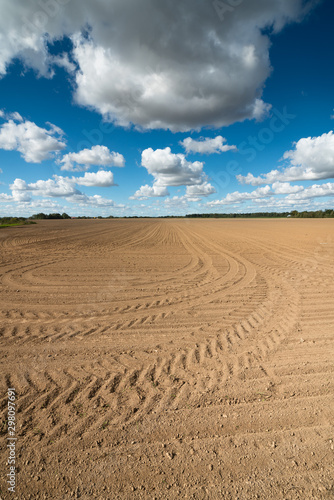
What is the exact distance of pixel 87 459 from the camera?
262 centimetres

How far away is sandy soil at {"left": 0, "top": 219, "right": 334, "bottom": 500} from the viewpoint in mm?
2455

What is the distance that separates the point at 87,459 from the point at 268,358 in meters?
3.30

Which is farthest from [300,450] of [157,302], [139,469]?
[157,302]

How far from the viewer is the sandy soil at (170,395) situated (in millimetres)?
2455

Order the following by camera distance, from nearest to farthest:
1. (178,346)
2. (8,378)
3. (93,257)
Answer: (8,378), (178,346), (93,257)

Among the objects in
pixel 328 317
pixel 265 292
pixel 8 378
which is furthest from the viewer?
pixel 265 292

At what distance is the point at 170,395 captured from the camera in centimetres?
346

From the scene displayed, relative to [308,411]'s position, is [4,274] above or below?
above

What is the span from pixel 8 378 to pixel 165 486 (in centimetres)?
294

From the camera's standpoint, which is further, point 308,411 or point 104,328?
point 104,328

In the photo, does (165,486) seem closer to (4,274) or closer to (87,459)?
(87,459)

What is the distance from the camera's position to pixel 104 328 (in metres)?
5.48

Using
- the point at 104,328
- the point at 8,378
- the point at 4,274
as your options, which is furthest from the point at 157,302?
the point at 4,274

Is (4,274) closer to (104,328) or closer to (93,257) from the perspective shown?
(93,257)
